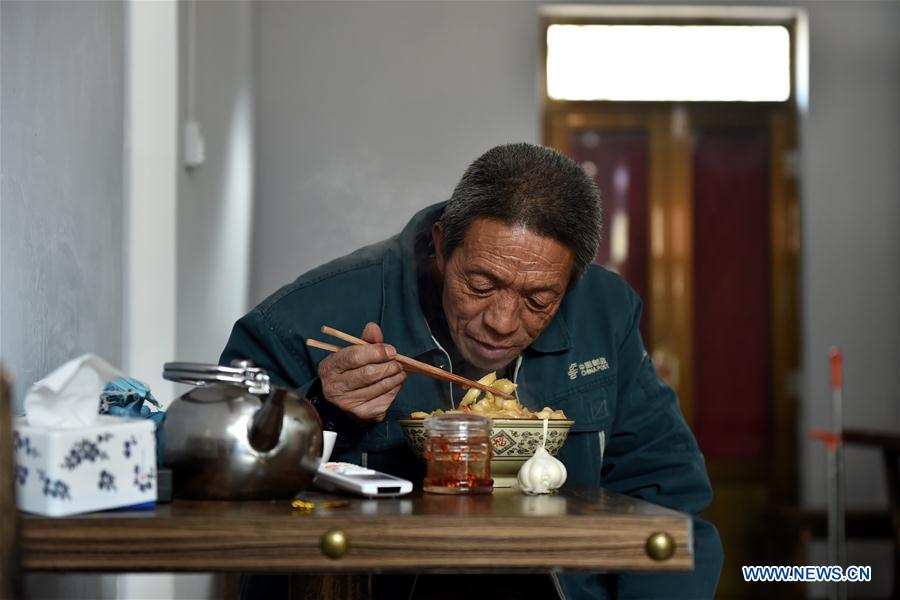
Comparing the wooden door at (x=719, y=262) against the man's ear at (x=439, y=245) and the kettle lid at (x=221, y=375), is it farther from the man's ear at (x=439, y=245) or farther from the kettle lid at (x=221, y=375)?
the kettle lid at (x=221, y=375)

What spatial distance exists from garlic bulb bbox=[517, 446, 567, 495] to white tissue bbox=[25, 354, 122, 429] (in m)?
0.52

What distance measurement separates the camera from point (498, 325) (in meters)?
1.73

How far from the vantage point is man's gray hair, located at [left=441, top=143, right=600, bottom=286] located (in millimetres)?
1735

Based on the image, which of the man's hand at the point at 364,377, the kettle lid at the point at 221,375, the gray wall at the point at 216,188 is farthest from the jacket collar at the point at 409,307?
the gray wall at the point at 216,188

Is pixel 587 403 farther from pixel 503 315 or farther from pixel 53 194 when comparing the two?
pixel 53 194

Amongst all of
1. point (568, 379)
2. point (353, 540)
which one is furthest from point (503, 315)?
point (353, 540)

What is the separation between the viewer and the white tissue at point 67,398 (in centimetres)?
107

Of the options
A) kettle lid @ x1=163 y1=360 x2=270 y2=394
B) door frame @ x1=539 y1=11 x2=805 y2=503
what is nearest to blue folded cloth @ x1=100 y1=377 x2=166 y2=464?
kettle lid @ x1=163 y1=360 x2=270 y2=394

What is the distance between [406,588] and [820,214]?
13.3ft

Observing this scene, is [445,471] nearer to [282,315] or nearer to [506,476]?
[506,476]

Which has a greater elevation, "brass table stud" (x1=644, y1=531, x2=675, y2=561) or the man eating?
the man eating

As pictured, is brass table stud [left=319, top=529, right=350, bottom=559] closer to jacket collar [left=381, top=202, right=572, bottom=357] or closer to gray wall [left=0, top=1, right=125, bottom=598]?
gray wall [left=0, top=1, right=125, bottom=598]

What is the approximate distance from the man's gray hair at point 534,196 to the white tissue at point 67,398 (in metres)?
0.82

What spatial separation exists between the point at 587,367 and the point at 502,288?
219 mm
